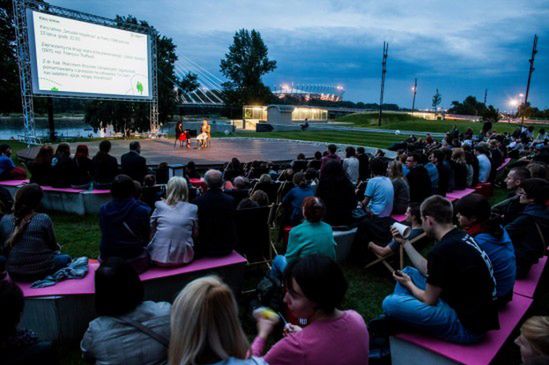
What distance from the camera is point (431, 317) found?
99.7 inches

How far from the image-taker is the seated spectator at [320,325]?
1.68 metres

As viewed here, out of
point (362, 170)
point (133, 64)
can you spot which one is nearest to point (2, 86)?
point (133, 64)

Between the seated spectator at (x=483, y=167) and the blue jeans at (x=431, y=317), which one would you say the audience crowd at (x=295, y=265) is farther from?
the seated spectator at (x=483, y=167)

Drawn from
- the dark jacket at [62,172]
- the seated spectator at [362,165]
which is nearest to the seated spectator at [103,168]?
the dark jacket at [62,172]

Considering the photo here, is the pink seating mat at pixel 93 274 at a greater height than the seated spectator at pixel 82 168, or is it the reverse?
the seated spectator at pixel 82 168

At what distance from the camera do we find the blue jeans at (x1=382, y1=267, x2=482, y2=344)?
250cm

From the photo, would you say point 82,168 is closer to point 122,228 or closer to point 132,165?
point 132,165

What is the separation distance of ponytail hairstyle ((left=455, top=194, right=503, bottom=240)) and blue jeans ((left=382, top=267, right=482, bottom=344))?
783 millimetres

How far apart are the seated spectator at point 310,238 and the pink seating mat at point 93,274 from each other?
743 mm

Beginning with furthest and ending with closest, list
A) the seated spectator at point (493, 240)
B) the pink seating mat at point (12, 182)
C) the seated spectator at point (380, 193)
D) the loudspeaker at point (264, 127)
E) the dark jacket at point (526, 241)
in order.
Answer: the loudspeaker at point (264, 127) → the pink seating mat at point (12, 182) → the seated spectator at point (380, 193) → the dark jacket at point (526, 241) → the seated spectator at point (493, 240)

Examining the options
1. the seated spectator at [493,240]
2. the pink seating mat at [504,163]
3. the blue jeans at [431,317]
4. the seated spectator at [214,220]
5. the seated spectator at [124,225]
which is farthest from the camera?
the pink seating mat at [504,163]

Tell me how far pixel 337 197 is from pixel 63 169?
19.1 feet

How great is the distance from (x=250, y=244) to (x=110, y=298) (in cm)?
275

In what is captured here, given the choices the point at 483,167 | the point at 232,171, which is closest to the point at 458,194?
the point at 483,167
